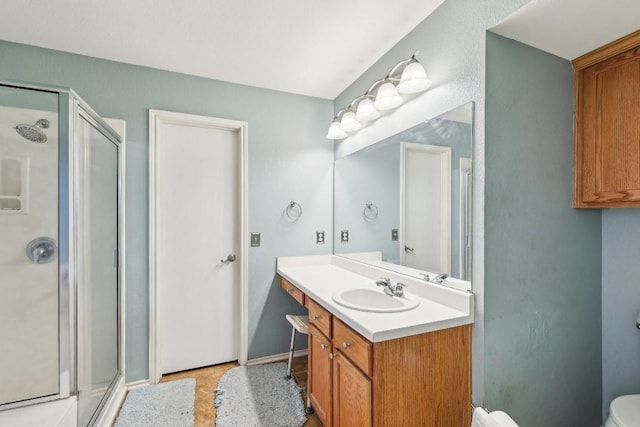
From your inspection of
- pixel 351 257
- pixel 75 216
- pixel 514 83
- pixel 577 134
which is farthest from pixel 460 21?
pixel 75 216

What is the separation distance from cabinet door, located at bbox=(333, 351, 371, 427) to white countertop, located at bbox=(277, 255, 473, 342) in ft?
0.68

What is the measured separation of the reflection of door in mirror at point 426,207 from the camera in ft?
5.13

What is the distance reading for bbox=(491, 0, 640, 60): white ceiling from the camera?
1134 mm

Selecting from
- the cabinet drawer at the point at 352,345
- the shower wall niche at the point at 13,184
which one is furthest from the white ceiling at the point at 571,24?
the shower wall niche at the point at 13,184

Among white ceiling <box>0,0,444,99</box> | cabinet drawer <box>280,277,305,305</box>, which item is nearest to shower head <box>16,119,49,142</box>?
white ceiling <box>0,0,444,99</box>

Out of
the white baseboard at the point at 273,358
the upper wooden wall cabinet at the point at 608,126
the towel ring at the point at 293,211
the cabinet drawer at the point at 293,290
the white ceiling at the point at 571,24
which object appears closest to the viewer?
the white ceiling at the point at 571,24

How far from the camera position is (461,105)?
1.38 metres

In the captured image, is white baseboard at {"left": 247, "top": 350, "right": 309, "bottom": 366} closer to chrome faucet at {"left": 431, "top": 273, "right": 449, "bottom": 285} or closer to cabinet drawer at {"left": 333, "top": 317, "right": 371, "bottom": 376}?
cabinet drawer at {"left": 333, "top": 317, "right": 371, "bottom": 376}

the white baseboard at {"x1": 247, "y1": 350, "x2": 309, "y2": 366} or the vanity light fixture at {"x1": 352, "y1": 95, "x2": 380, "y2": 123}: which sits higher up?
the vanity light fixture at {"x1": 352, "y1": 95, "x2": 380, "y2": 123}

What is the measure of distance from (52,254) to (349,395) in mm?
1635

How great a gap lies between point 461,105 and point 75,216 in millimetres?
1913

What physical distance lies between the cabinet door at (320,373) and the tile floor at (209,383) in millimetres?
189

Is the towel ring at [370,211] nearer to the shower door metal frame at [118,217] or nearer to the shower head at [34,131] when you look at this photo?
the shower door metal frame at [118,217]

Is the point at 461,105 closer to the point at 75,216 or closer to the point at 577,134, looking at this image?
the point at 577,134
